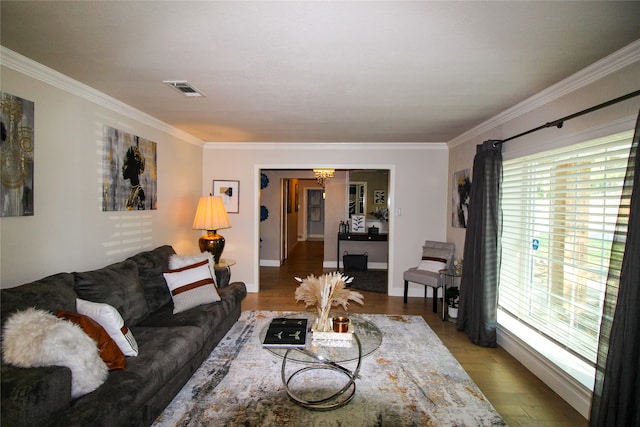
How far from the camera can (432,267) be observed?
194 inches

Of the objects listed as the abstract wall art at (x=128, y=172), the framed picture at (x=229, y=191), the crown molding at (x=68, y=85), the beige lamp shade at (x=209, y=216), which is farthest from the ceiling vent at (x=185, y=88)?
the framed picture at (x=229, y=191)

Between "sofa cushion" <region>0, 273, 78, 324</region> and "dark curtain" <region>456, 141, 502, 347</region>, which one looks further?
"dark curtain" <region>456, 141, 502, 347</region>

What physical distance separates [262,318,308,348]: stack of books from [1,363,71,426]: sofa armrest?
125 centimetres

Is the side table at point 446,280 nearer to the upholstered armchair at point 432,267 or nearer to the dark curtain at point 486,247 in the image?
the upholstered armchair at point 432,267

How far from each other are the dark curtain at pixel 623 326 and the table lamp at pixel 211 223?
411 centimetres

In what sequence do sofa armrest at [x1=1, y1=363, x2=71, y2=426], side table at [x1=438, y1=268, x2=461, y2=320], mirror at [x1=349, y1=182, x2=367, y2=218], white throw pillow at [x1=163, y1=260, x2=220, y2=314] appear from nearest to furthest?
1. sofa armrest at [x1=1, y1=363, x2=71, y2=426]
2. white throw pillow at [x1=163, y1=260, x2=220, y2=314]
3. side table at [x1=438, y1=268, x2=461, y2=320]
4. mirror at [x1=349, y1=182, x2=367, y2=218]

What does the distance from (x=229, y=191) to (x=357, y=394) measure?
394 cm

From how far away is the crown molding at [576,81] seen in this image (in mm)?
2052

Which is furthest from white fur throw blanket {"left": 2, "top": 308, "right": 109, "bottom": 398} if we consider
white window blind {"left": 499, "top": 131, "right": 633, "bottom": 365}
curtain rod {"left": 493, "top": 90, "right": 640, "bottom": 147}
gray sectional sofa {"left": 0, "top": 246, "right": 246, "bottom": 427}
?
curtain rod {"left": 493, "top": 90, "right": 640, "bottom": 147}

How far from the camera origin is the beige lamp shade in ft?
15.1

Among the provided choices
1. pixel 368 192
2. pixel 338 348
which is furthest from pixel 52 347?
pixel 368 192

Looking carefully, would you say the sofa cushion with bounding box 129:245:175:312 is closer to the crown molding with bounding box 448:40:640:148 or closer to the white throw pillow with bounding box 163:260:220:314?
the white throw pillow with bounding box 163:260:220:314

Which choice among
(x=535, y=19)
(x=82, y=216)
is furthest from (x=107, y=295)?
(x=535, y=19)

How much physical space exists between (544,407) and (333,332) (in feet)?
5.44
